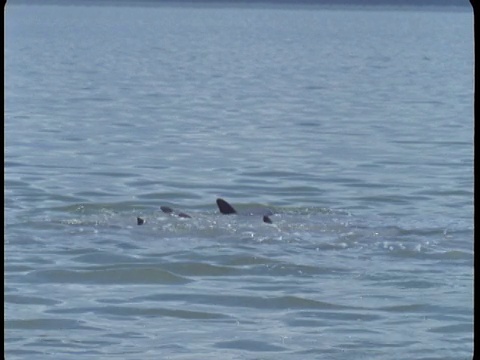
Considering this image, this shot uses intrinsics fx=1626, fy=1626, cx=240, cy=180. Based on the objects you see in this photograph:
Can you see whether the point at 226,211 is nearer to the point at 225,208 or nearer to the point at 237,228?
the point at 225,208

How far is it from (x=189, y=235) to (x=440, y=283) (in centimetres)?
253

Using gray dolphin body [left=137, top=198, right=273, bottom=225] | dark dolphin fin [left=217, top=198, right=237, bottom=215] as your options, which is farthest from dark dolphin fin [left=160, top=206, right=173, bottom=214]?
dark dolphin fin [left=217, top=198, right=237, bottom=215]

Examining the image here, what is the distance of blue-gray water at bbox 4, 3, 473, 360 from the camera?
9.15 meters

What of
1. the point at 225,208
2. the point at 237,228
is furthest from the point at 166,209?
the point at 237,228

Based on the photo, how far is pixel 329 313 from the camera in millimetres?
9766

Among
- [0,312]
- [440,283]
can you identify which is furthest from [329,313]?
[0,312]

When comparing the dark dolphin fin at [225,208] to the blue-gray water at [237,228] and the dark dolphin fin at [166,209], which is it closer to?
the blue-gray water at [237,228]

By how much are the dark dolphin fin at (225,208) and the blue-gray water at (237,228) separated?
0.11 meters

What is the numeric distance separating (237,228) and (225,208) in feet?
2.53

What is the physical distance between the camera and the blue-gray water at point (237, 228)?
9.15m

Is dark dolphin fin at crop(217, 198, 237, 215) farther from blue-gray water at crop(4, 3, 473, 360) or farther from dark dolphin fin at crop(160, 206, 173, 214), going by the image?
dark dolphin fin at crop(160, 206, 173, 214)

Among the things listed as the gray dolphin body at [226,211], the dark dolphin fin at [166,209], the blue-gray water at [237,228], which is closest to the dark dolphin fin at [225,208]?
the gray dolphin body at [226,211]

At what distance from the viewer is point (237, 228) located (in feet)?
42.7

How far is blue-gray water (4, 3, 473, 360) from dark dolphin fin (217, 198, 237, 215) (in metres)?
0.11
